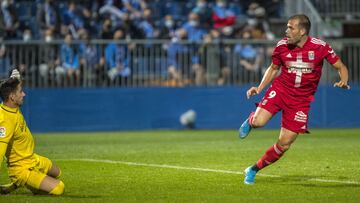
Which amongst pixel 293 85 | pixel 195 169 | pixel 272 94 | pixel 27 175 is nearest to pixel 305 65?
pixel 293 85

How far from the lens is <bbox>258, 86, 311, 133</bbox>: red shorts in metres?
11.1

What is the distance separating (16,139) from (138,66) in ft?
46.0

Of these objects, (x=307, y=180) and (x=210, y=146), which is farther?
(x=210, y=146)

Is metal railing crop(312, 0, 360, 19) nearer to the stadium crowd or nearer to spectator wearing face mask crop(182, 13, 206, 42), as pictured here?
the stadium crowd

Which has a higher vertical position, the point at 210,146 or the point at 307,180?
the point at 307,180

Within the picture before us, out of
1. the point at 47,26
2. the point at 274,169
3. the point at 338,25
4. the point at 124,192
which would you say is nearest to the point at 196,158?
the point at 274,169

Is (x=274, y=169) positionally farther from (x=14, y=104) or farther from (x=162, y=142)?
(x=162, y=142)

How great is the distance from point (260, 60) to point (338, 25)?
12.6 feet

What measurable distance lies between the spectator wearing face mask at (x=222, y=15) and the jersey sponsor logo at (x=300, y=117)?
15.5 metres

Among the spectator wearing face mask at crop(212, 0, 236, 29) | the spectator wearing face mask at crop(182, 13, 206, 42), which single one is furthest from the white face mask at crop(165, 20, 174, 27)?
the spectator wearing face mask at crop(212, 0, 236, 29)

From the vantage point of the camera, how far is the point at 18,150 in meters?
9.95

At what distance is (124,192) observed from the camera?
10203 mm

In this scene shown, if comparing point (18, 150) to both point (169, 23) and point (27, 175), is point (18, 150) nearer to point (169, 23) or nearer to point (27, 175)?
point (27, 175)

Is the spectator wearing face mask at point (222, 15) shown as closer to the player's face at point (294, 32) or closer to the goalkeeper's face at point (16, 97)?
the player's face at point (294, 32)
